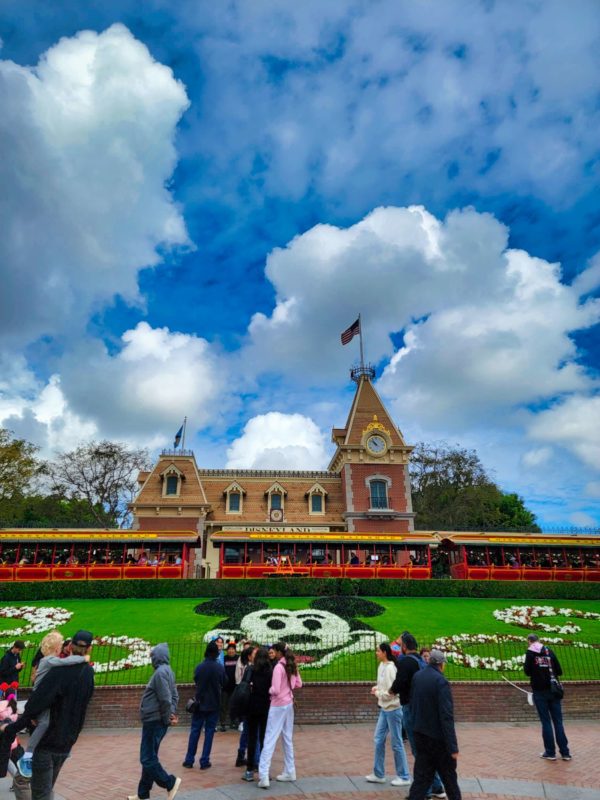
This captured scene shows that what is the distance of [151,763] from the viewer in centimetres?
746

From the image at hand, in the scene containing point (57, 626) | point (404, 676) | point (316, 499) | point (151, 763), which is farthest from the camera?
point (316, 499)

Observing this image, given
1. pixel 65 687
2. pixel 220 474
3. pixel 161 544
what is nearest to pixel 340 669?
pixel 65 687

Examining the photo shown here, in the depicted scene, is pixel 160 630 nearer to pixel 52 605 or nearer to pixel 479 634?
pixel 52 605

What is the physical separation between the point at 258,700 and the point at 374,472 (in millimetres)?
36394

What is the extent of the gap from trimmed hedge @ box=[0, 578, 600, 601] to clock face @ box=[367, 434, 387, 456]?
16.8m

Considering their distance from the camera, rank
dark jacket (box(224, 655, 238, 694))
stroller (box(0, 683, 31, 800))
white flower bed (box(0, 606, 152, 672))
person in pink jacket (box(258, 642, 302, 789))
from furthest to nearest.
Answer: white flower bed (box(0, 606, 152, 672))
dark jacket (box(224, 655, 238, 694))
person in pink jacket (box(258, 642, 302, 789))
stroller (box(0, 683, 31, 800))

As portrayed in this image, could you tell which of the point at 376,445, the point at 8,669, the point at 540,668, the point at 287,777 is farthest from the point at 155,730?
the point at 376,445

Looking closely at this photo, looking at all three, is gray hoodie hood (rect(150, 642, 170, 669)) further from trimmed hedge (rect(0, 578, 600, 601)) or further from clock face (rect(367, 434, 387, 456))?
clock face (rect(367, 434, 387, 456))

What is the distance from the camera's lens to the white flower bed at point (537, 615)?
75.9 ft

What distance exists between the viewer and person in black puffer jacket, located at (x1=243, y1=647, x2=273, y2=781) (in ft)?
29.5

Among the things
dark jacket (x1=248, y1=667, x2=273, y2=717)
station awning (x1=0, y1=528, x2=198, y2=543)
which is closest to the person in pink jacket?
dark jacket (x1=248, y1=667, x2=273, y2=717)

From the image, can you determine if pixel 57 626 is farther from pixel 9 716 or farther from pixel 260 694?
pixel 260 694

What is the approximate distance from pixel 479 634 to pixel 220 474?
28.7 meters

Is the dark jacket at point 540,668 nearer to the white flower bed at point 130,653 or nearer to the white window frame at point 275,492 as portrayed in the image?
the white flower bed at point 130,653
